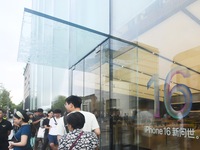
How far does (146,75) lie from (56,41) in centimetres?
558

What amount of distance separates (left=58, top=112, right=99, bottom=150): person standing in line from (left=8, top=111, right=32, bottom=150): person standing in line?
60.9 inches

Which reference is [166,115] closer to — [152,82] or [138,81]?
[152,82]

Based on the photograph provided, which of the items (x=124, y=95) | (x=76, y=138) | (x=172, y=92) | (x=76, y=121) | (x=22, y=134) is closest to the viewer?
(x=76, y=138)

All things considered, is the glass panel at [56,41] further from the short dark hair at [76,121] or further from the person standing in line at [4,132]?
the short dark hair at [76,121]

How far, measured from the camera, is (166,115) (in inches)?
179

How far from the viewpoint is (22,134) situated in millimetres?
4211

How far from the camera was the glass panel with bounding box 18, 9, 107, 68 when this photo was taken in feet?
24.3

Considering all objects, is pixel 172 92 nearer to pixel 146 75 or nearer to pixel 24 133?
pixel 146 75

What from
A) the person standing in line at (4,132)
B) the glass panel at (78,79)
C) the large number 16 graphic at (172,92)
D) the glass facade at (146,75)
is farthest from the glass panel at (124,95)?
the glass panel at (78,79)

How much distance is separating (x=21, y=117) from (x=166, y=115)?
243cm

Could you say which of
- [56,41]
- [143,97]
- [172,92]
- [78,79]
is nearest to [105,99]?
[143,97]

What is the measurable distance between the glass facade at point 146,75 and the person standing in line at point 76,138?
1.72m

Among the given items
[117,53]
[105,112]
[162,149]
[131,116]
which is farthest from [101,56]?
A: [162,149]

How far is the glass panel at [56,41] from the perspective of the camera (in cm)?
741
